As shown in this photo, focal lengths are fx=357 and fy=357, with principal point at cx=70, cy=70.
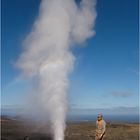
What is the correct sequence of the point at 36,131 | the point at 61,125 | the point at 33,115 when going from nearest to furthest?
the point at 61,125 < the point at 36,131 < the point at 33,115

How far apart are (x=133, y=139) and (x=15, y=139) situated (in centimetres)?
967

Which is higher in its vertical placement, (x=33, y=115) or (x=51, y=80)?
(x=51, y=80)

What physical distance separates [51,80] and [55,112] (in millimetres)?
3024

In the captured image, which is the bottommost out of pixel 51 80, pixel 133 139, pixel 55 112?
pixel 133 139

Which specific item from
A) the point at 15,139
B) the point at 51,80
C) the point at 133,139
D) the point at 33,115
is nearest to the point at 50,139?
the point at 15,139

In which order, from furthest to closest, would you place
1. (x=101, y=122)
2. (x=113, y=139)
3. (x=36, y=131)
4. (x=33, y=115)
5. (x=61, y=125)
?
(x=33, y=115)
(x=36, y=131)
(x=113, y=139)
(x=61, y=125)
(x=101, y=122)

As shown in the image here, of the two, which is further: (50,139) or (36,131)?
(36,131)

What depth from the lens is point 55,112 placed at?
28.2 metres

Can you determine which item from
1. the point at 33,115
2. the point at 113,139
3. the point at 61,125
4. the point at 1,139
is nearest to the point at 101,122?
the point at 61,125

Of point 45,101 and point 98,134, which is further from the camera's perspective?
point 45,101

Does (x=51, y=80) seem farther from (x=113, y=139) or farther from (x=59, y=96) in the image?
(x=113, y=139)

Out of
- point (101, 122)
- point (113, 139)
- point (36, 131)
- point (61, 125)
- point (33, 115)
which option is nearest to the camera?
point (101, 122)

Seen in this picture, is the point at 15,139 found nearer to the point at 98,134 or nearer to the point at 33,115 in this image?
the point at 98,134

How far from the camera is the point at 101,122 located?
67.9ft
